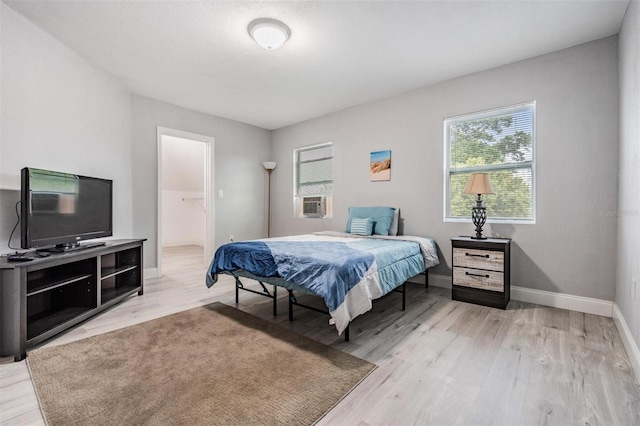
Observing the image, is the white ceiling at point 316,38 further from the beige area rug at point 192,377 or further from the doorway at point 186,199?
the beige area rug at point 192,377

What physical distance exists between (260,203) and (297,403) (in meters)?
4.50

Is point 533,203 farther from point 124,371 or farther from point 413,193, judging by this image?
point 124,371

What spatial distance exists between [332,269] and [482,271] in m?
1.84

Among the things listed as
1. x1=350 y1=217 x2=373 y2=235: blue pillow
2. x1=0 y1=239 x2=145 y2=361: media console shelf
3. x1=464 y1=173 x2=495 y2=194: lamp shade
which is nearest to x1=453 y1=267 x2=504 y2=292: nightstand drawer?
x1=464 y1=173 x2=495 y2=194: lamp shade

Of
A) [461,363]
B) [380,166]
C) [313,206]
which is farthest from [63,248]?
[380,166]

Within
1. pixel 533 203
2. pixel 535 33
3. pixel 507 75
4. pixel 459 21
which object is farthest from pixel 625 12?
pixel 533 203

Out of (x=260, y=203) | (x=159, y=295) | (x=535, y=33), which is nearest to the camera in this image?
(x=535, y=33)

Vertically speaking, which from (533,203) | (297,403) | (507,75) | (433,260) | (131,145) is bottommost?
(297,403)

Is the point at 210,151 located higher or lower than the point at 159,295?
higher

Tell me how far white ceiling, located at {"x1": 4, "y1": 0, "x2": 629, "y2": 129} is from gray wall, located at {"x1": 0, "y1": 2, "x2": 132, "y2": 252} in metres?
0.16

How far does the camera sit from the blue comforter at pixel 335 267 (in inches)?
79.1

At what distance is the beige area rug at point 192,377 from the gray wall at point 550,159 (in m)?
2.33

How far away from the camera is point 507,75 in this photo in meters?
3.18

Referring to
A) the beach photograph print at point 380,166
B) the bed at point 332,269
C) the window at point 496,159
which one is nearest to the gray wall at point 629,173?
the window at point 496,159
